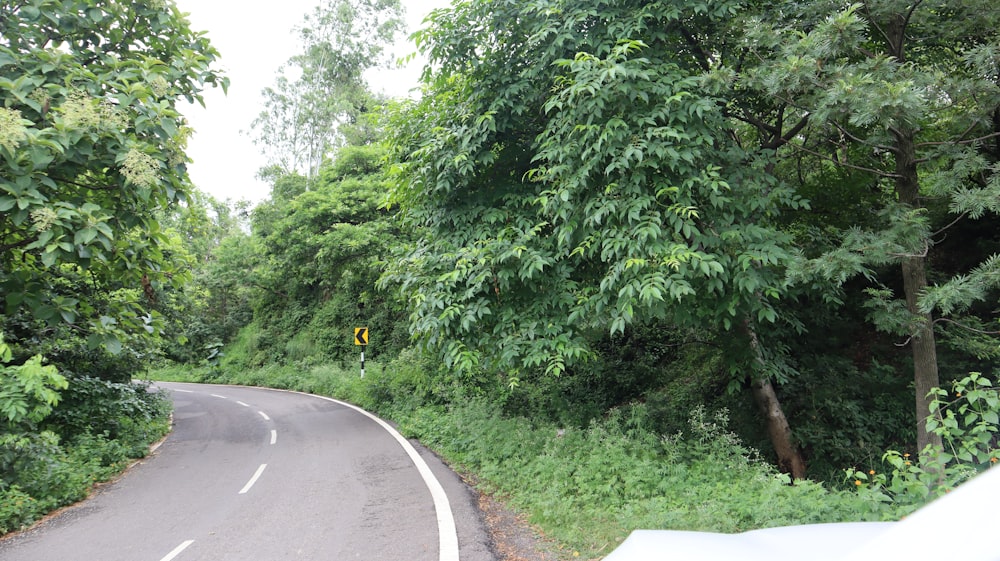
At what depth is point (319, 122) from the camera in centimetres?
3034

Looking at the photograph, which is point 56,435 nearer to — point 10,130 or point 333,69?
point 10,130

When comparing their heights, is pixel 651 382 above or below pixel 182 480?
above

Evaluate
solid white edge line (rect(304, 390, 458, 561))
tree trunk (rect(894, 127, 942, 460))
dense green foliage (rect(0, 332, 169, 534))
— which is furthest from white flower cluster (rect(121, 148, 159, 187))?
tree trunk (rect(894, 127, 942, 460))

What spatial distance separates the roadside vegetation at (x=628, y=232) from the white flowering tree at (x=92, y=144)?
37mm

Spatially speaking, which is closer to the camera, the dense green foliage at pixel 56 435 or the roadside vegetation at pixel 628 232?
the roadside vegetation at pixel 628 232

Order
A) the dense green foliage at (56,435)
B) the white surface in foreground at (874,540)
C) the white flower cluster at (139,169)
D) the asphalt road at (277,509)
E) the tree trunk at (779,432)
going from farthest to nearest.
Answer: the tree trunk at (779,432)
the dense green foliage at (56,435)
the asphalt road at (277,509)
the white flower cluster at (139,169)
the white surface in foreground at (874,540)

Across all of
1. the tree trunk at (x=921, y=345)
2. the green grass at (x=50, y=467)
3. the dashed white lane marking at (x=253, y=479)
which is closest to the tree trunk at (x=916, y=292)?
the tree trunk at (x=921, y=345)

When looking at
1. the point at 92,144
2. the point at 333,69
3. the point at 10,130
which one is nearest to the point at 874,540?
the point at 10,130

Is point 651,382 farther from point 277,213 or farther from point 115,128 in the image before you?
point 277,213

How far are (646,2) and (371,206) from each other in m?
17.8

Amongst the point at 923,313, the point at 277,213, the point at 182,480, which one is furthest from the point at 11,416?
the point at 277,213

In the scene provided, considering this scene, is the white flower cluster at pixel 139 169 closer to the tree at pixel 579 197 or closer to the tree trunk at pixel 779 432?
the tree at pixel 579 197

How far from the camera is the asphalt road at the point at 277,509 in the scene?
528 centimetres

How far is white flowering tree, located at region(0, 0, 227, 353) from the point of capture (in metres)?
4.48
